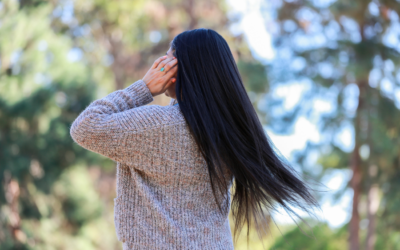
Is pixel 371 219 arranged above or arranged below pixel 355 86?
below

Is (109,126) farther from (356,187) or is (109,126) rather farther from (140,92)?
(356,187)

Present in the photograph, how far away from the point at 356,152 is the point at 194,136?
7.76 meters

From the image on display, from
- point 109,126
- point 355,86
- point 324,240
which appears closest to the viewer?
point 109,126

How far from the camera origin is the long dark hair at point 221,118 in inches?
53.8

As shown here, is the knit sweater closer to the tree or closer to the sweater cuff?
the sweater cuff

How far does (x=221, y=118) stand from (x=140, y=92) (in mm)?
327

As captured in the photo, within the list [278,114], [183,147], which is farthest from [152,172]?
[278,114]

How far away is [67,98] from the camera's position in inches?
342

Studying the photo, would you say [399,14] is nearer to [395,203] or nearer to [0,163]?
[395,203]

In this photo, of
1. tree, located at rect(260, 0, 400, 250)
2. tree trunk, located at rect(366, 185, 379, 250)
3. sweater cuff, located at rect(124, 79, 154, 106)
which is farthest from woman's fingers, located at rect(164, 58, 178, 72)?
tree trunk, located at rect(366, 185, 379, 250)

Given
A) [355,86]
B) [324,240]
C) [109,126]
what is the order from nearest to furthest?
[109,126]
[355,86]
[324,240]

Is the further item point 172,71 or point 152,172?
point 172,71

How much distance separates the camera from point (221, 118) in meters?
1.39

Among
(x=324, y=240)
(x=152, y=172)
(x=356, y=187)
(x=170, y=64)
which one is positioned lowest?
(x=324, y=240)
